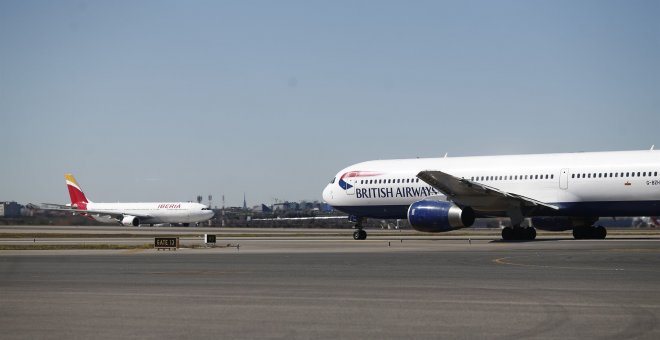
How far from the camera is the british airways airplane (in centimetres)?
4109

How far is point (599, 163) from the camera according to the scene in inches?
1655

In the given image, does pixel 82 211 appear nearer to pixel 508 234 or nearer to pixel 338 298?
pixel 508 234

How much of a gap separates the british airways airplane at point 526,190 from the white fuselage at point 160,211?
47.1 meters

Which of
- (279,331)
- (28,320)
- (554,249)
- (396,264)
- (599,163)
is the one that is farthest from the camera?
(599,163)

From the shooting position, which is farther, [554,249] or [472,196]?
[472,196]

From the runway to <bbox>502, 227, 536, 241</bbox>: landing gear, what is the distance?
1700 centimetres

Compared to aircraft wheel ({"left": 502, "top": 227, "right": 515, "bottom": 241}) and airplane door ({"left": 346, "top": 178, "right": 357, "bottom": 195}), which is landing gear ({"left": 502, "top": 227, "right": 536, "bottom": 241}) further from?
airplane door ({"left": 346, "top": 178, "right": 357, "bottom": 195})

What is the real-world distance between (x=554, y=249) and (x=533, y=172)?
471 inches

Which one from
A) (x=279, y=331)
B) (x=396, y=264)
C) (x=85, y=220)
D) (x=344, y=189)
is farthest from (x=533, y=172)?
(x=85, y=220)

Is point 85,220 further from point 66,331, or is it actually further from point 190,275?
point 66,331

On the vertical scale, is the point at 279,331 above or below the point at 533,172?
below

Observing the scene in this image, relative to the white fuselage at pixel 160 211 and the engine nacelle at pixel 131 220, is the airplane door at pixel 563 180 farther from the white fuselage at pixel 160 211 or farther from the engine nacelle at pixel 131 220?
the engine nacelle at pixel 131 220

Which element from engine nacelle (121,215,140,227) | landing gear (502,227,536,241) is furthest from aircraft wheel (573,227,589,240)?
engine nacelle (121,215,140,227)

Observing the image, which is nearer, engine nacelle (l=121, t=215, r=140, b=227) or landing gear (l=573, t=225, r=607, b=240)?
landing gear (l=573, t=225, r=607, b=240)
